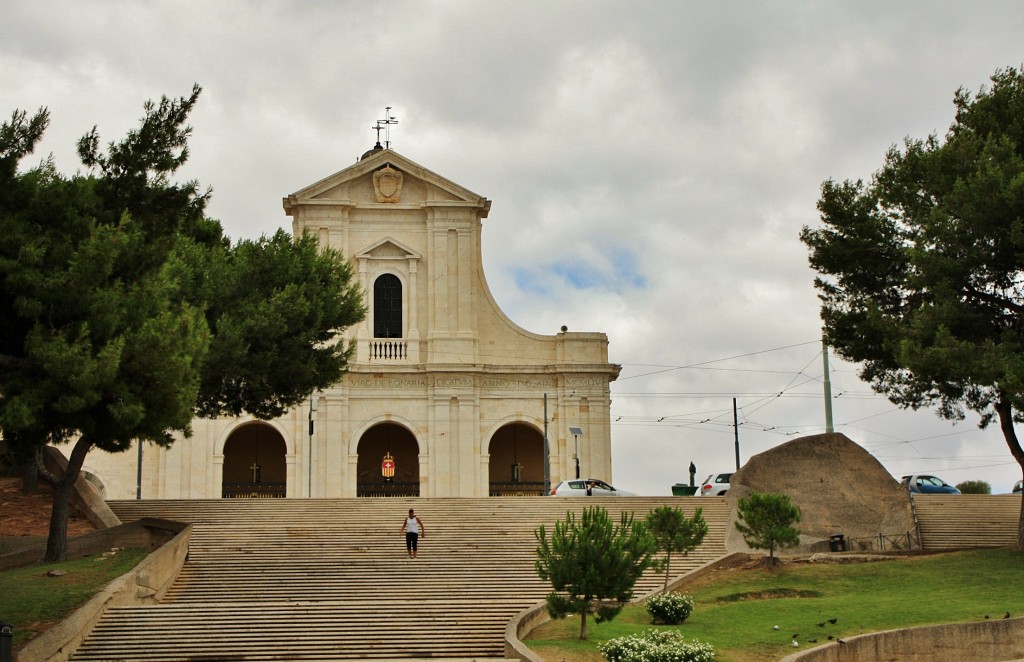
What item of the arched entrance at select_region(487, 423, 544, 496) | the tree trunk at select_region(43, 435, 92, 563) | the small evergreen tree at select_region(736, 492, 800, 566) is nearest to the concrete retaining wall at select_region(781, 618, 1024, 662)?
the small evergreen tree at select_region(736, 492, 800, 566)

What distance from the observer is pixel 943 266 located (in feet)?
97.3

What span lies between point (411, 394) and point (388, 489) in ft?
13.2

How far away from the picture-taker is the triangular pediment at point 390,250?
49.7m

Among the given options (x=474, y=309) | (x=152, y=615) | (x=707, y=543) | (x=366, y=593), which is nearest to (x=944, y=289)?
(x=707, y=543)

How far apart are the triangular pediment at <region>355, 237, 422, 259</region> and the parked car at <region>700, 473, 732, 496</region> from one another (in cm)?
1547

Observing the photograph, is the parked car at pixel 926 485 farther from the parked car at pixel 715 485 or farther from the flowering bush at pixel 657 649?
the flowering bush at pixel 657 649

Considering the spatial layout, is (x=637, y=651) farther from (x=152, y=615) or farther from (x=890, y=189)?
(x=890, y=189)

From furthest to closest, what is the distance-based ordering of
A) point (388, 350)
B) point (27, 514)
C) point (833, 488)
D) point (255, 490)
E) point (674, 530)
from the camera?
point (388, 350)
point (255, 490)
point (833, 488)
point (27, 514)
point (674, 530)

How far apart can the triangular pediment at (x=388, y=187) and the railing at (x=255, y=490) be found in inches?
418

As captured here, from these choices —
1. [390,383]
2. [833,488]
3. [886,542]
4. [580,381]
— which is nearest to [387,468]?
[390,383]

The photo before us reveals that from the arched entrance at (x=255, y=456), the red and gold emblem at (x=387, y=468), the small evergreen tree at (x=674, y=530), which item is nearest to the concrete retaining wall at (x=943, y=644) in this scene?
the small evergreen tree at (x=674, y=530)

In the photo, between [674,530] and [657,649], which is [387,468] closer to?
[674,530]

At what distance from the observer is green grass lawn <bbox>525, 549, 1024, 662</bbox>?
65.1 ft

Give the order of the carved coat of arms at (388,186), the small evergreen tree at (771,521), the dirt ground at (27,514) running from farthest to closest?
the carved coat of arms at (388,186), the dirt ground at (27,514), the small evergreen tree at (771,521)
